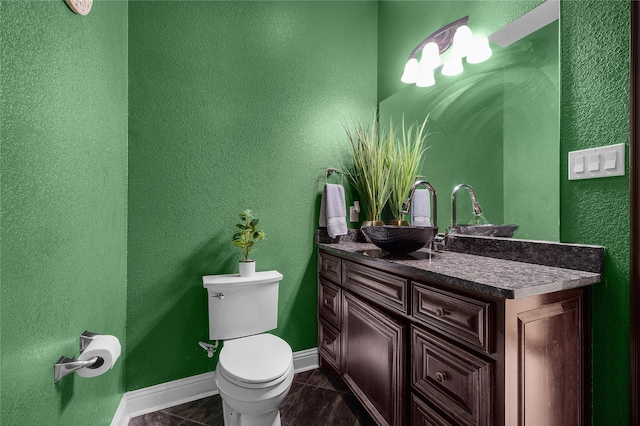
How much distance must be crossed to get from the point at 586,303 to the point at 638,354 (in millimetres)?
178

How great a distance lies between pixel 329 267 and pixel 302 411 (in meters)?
0.82

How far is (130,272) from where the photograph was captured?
1612 mm

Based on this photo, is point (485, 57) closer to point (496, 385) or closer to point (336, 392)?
point (496, 385)

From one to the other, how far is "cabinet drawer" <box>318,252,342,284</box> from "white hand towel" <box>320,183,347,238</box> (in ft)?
0.55

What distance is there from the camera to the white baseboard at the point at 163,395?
5.16 ft

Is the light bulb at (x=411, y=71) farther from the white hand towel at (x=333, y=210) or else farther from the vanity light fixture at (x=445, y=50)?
the white hand towel at (x=333, y=210)

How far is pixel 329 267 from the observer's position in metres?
1.90

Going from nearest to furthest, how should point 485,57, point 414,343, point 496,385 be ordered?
point 496,385, point 414,343, point 485,57

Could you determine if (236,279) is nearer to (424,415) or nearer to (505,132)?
(424,415)

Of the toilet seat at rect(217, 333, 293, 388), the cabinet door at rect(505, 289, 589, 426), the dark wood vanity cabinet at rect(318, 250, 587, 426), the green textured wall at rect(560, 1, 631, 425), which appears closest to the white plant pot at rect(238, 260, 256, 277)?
the toilet seat at rect(217, 333, 293, 388)

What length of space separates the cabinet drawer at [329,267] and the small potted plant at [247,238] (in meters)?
0.45

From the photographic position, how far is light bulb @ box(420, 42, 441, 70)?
183 cm

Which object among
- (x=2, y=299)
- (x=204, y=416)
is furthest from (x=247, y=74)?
(x=204, y=416)

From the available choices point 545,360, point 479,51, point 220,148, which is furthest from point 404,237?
point 220,148
